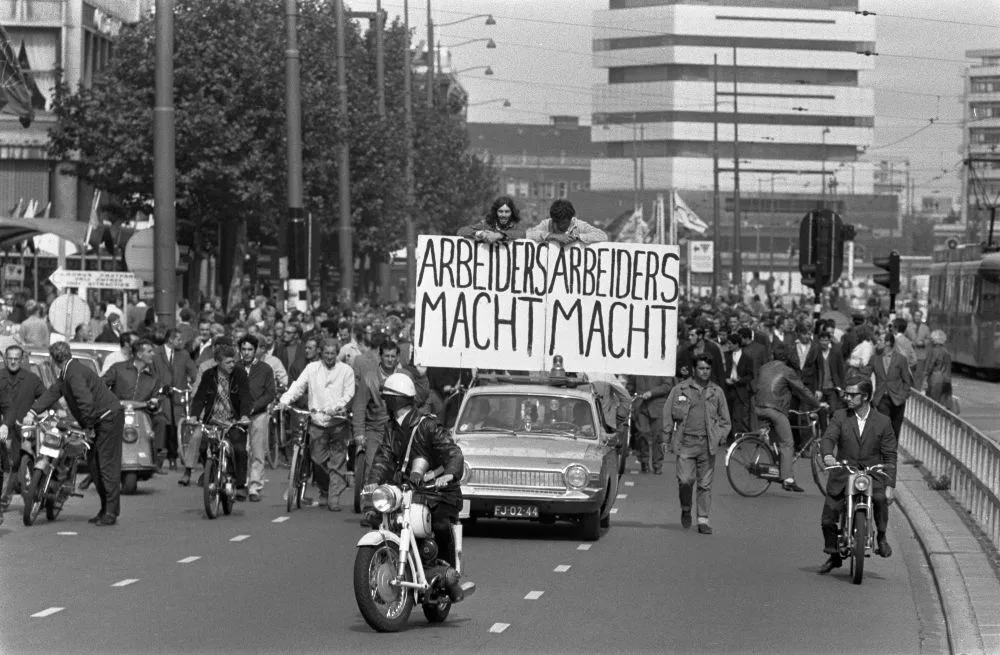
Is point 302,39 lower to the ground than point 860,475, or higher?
higher

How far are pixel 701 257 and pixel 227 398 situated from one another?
64.6 meters

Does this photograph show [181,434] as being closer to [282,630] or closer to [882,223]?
[282,630]

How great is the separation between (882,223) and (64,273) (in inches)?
6109

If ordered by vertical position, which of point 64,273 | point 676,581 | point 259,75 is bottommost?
point 676,581

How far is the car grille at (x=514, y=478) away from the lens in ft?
55.3

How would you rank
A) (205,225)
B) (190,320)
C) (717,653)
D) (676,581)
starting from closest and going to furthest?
(717,653), (676,581), (190,320), (205,225)

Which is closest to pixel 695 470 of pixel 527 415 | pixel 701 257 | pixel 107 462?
pixel 527 415

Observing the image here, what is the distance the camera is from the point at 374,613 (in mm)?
11312

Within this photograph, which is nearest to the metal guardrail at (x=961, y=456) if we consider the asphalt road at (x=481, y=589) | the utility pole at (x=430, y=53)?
the asphalt road at (x=481, y=589)

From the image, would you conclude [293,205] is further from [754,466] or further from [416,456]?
[416,456]

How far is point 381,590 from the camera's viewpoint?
1141 centimetres

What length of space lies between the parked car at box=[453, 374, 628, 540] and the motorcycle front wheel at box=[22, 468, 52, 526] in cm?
361

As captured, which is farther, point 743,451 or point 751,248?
point 751,248

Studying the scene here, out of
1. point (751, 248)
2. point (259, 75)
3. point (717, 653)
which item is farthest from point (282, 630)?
point (751, 248)
